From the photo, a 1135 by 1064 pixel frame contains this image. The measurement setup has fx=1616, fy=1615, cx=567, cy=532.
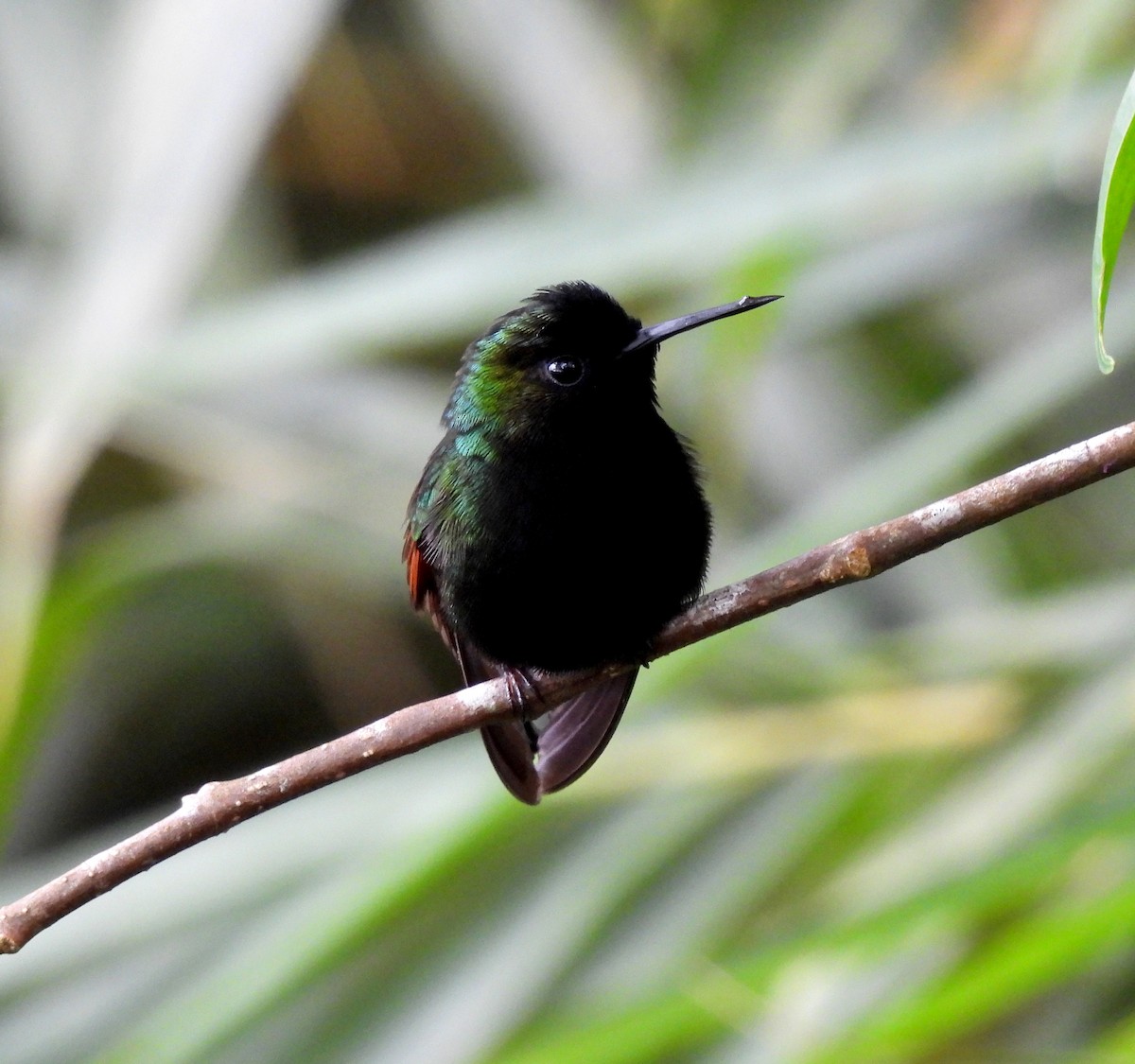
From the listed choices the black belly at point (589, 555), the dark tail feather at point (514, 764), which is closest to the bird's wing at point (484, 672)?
the dark tail feather at point (514, 764)

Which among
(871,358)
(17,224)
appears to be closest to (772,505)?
(871,358)

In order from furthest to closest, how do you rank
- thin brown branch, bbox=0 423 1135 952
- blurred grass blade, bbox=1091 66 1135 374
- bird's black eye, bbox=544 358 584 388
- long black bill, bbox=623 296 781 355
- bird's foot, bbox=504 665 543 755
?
bird's black eye, bbox=544 358 584 388 → long black bill, bbox=623 296 781 355 → bird's foot, bbox=504 665 543 755 → thin brown branch, bbox=0 423 1135 952 → blurred grass blade, bbox=1091 66 1135 374

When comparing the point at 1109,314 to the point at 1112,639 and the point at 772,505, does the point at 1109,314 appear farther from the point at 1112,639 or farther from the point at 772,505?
the point at 772,505

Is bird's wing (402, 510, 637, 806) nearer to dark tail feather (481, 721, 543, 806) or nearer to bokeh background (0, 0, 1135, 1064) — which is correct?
dark tail feather (481, 721, 543, 806)

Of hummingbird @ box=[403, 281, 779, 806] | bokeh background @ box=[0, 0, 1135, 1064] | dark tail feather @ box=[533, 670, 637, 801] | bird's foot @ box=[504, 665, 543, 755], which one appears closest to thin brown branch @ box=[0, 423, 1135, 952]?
bird's foot @ box=[504, 665, 543, 755]

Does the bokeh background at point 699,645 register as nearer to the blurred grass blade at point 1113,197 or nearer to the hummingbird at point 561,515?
the hummingbird at point 561,515

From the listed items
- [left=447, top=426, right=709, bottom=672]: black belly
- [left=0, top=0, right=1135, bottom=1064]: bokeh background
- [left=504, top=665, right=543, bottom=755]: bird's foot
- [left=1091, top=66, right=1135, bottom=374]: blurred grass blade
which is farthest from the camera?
[left=0, top=0, right=1135, bottom=1064]: bokeh background

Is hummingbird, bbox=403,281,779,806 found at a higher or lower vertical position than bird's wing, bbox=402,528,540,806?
higher
